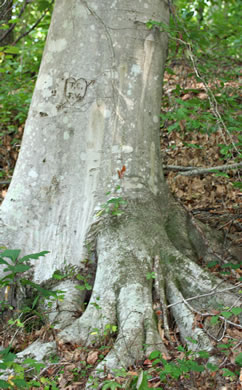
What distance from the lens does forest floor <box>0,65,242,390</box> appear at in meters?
2.44

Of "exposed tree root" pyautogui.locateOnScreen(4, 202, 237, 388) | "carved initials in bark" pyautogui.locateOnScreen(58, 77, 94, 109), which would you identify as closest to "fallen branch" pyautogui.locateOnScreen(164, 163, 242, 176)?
"exposed tree root" pyautogui.locateOnScreen(4, 202, 237, 388)

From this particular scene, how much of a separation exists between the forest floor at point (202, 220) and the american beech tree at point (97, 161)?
44 cm

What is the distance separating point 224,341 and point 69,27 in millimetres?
2975

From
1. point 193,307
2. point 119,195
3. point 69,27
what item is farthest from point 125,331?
point 69,27

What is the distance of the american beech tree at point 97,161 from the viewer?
3.30m

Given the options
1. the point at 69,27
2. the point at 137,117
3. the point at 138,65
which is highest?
the point at 69,27

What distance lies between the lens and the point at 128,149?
3500mm

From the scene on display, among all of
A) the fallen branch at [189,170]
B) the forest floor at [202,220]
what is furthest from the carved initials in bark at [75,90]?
the fallen branch at [189,170]

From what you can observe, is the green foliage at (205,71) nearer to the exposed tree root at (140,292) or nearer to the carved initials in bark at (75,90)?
the carved initials in bark at (75,90)

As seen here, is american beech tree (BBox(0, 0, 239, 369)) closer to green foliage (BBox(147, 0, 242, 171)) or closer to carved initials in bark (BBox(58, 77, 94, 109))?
carved initials in bark (BBox(58, 77, 94, 109))

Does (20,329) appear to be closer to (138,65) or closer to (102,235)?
(102,235)

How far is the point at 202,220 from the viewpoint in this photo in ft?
15.1

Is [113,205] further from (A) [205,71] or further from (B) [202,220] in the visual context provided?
(A) [205,71]

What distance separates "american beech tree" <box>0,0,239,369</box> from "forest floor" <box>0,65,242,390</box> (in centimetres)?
44
